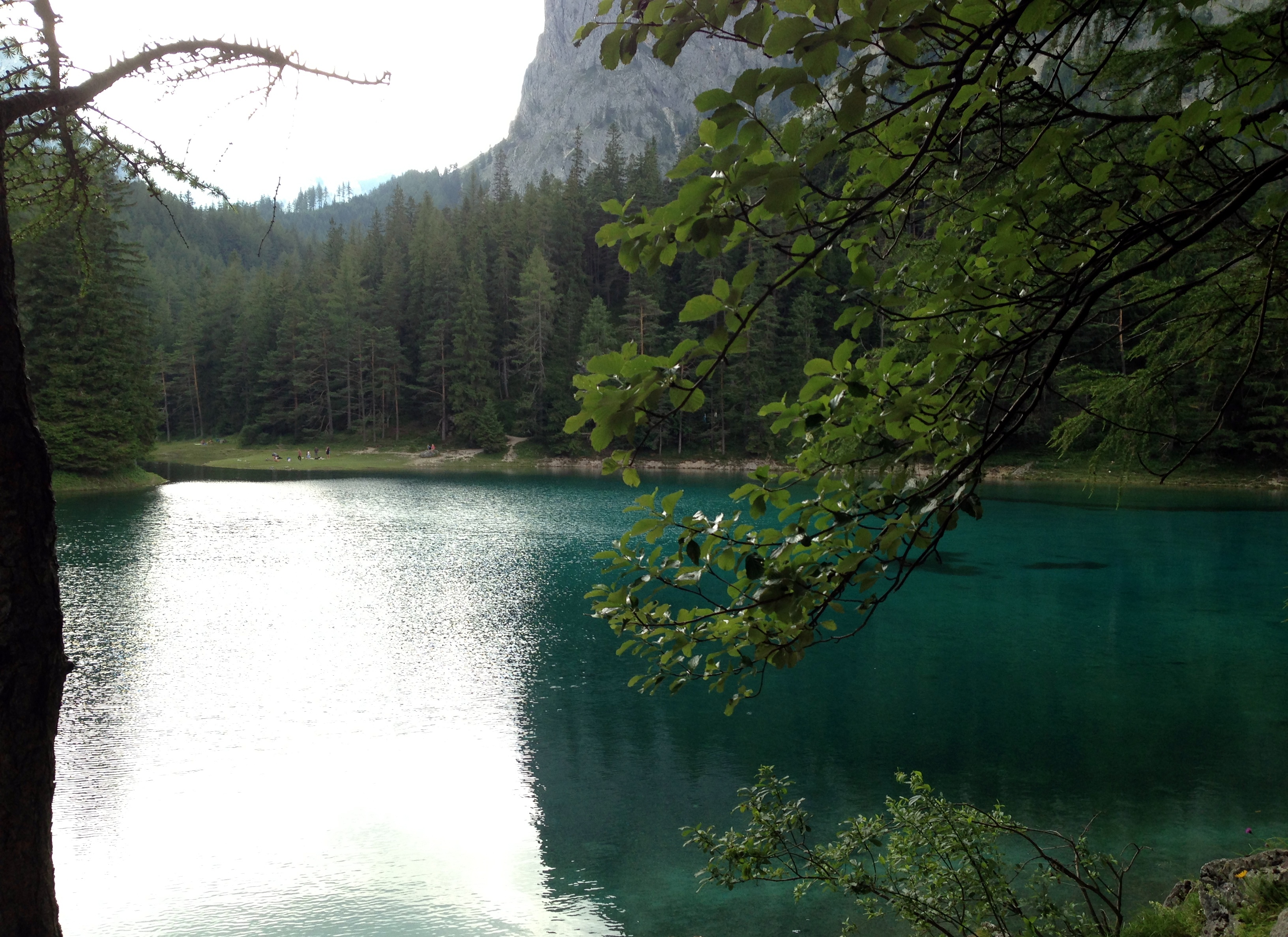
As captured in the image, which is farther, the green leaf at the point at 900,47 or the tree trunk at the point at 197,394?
the tree trunk at the point at 197,394

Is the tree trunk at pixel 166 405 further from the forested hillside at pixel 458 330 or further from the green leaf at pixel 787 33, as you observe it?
the green leaf at pixel 787 33

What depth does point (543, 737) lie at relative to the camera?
35.7ft

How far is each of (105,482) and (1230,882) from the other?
147ft

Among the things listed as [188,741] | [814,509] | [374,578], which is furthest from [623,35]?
[374,578]

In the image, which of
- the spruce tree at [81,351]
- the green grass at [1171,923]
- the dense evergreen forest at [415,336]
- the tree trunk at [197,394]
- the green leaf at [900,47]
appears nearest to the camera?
the green leaf at [900,47]

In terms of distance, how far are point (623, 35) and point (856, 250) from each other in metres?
0.96

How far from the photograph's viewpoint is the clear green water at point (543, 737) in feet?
24.4

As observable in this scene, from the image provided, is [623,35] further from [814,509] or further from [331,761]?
[331,761]

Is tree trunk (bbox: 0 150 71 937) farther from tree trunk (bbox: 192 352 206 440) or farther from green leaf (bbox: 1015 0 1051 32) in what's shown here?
tree trunk (bbox: 192 352 206 440)

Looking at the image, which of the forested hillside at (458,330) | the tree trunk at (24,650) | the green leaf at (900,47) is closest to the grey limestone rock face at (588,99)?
the forested hillside at (458,330)

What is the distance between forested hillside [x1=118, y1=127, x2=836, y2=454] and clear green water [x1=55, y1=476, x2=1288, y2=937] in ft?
108

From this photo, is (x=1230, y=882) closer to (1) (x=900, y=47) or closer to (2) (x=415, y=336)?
(1) (x=900, y=47)

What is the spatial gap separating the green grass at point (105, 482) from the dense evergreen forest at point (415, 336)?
0.66m

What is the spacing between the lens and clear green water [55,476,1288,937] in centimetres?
743
